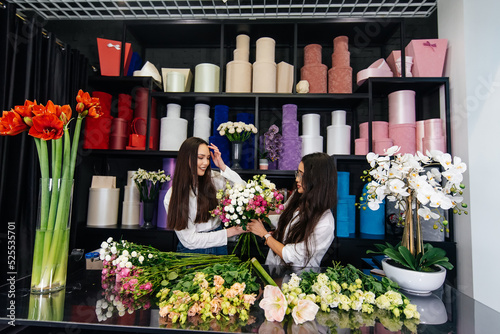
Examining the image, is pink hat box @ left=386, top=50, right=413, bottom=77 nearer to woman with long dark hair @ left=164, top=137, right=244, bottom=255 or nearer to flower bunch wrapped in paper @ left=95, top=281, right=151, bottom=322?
woman with long dark hair @ left=164, top=137, right=244, bottom=255

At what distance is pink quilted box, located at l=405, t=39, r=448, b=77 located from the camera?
7.56 feet

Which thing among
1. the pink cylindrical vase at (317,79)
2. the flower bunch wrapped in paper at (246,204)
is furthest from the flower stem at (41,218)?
the pink cylindrical vase at (317,79)

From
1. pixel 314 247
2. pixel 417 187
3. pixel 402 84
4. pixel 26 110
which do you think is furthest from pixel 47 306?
pixel 402 84

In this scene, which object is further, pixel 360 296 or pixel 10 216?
pixel 10 216

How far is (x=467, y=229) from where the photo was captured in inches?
81.5

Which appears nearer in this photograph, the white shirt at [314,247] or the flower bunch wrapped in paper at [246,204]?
the flower bunch wrapped in paper at [246,204]

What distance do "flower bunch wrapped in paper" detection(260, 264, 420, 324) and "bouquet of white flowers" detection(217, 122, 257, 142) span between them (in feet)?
4.92

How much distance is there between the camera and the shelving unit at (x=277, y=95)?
236 cm

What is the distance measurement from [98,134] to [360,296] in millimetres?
2472

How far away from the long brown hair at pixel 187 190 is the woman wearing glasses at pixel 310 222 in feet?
1.35

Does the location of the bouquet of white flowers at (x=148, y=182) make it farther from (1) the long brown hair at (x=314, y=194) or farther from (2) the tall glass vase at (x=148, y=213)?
(1) the long brown hair at (x=314, y=194)

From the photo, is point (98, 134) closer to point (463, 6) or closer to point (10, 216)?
point (10, 216)

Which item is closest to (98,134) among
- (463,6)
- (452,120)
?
(452,120)

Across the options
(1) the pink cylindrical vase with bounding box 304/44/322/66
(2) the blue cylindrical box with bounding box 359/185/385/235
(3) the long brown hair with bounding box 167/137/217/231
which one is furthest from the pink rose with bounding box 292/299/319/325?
(1) the pink cylindrical vase with bounding box 304/44/322/66
